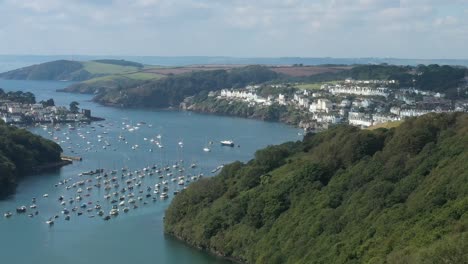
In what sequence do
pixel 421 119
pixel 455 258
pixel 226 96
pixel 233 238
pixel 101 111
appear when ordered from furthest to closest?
pixel 226 96 < pixel 101 111 < pixel 421 119 < pixel 233 238 < pixel 455 258

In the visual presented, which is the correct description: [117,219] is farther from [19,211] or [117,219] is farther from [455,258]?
[455,258]

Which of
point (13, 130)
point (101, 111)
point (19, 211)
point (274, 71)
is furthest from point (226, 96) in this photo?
point (19, 211)

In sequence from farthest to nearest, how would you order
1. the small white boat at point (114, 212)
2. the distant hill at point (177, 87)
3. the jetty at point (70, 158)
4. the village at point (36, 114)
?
the distant hill at point (177, 87) < the village at point (36, 114) < the jetty at point (70, 158) < the small white boat at point (114, 212)

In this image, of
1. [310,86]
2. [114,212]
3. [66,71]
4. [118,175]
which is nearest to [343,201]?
[114,212]

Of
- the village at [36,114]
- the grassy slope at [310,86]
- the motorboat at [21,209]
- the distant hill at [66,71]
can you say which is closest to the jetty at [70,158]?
the motorboat at [21,209]

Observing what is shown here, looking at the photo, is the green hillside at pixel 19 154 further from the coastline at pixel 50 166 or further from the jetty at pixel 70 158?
the jetty at pixel 70 158

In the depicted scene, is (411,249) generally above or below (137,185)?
above

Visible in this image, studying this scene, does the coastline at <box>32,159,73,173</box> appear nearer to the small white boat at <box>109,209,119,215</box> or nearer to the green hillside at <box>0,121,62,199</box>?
the green hillside at <box>0,121,62,199</box>
